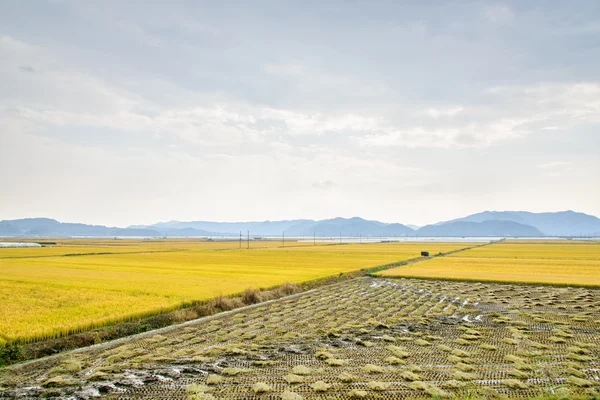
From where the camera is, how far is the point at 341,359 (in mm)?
9758

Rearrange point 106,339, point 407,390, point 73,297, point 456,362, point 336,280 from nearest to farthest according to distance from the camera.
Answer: point 407,390, point 456,362, point 106,339, point 73,297, point 336,280

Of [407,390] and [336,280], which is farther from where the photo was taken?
[336,280]

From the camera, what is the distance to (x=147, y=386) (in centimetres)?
790

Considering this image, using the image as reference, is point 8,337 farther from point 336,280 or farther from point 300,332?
point 336,280

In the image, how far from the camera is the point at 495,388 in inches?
299

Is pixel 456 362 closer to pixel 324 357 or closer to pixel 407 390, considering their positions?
pixel 407 390

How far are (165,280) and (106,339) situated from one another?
11.9 m

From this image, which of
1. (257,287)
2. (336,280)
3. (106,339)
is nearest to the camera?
(106,339)

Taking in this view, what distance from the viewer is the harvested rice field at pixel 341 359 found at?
25.1 ft

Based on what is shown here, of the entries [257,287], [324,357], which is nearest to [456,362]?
[324,357]

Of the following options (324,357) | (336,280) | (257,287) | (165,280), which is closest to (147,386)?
(324,357)

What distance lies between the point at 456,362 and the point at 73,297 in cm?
1604

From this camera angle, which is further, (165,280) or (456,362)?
(165,280)

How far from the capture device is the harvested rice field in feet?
25.1
